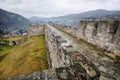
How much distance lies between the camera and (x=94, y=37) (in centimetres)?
919

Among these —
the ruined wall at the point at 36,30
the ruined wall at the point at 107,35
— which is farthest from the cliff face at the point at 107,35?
the ruined wall at the point at 36,30

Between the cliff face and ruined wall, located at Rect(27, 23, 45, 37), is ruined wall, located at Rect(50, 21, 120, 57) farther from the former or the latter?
ruined wall, located at Rect(27, 23, 45, 37)

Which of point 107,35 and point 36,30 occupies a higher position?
point 107,35

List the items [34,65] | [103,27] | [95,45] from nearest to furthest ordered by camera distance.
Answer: [103,27], [95,45], [34,65]

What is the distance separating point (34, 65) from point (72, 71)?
→ 16.1m

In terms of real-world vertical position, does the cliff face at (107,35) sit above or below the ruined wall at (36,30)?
above

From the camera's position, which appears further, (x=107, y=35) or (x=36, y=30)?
(x=36, y=30)

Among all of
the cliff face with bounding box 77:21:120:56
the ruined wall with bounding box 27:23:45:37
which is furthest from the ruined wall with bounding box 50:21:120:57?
the ruined wall with bounding box 27:23:45:37

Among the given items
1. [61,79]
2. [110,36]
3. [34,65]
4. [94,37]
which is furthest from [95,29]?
[34,65]

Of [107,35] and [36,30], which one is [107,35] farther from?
[36,30]

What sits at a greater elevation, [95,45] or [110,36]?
[110,36]

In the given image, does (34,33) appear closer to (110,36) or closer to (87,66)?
(110,36)

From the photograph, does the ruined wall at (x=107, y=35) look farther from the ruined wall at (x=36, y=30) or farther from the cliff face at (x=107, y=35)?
the ruined wall at (x=36, y=30)

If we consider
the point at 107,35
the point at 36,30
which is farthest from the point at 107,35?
the point at 36,30
